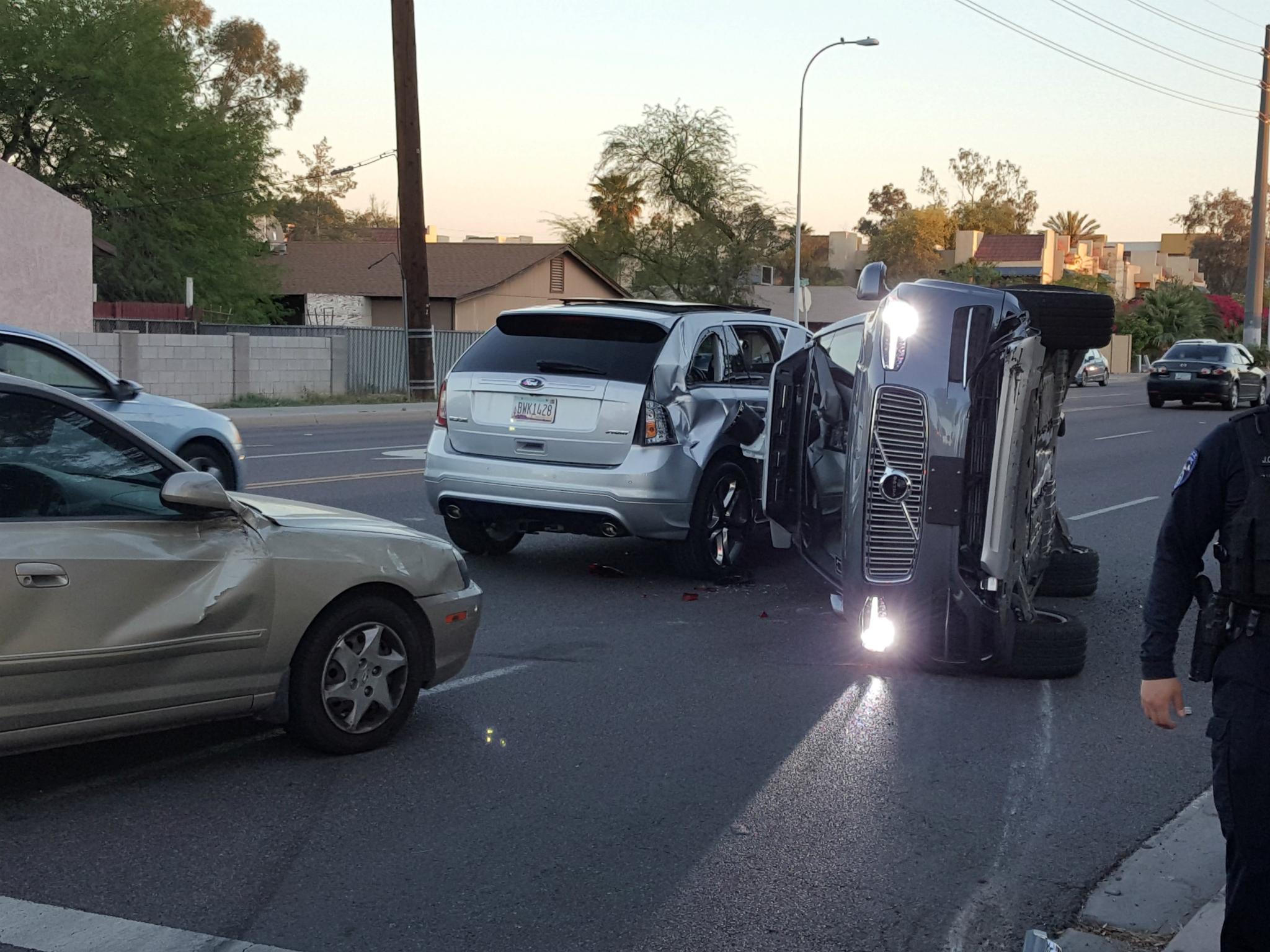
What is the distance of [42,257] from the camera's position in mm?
33500

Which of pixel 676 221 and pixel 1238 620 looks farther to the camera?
pixel 676 221

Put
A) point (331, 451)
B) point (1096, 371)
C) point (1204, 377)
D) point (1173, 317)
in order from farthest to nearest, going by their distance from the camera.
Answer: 1. point (1173, 317)
2. point (1096, 371)
3. point (1204, 377)
4. point (331, 451)

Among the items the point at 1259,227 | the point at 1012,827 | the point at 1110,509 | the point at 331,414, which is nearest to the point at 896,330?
the point at 1012,827

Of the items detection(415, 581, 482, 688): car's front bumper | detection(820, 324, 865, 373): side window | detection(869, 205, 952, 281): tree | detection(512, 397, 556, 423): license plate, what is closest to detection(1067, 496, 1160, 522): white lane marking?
detection(820, 324, 865, 373): side window

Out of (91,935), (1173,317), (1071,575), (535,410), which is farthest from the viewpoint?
(1173,317)

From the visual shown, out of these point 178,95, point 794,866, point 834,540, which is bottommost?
point 794,866

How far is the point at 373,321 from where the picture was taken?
55562mm

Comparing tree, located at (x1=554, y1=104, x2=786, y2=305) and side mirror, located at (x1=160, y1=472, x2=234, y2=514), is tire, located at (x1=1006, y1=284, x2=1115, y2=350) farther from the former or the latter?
tree, located at (x1=554, y1=104, x2=786, y2=305)

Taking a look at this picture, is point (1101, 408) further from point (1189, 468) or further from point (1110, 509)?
point (1189, 468)

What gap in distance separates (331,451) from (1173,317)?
7067cm

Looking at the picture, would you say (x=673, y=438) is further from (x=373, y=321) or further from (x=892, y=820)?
(x=373, y=321)

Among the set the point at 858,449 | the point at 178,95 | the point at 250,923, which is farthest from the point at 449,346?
the point at 250,923

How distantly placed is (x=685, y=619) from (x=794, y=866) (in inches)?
153

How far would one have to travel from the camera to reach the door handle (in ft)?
15.2
